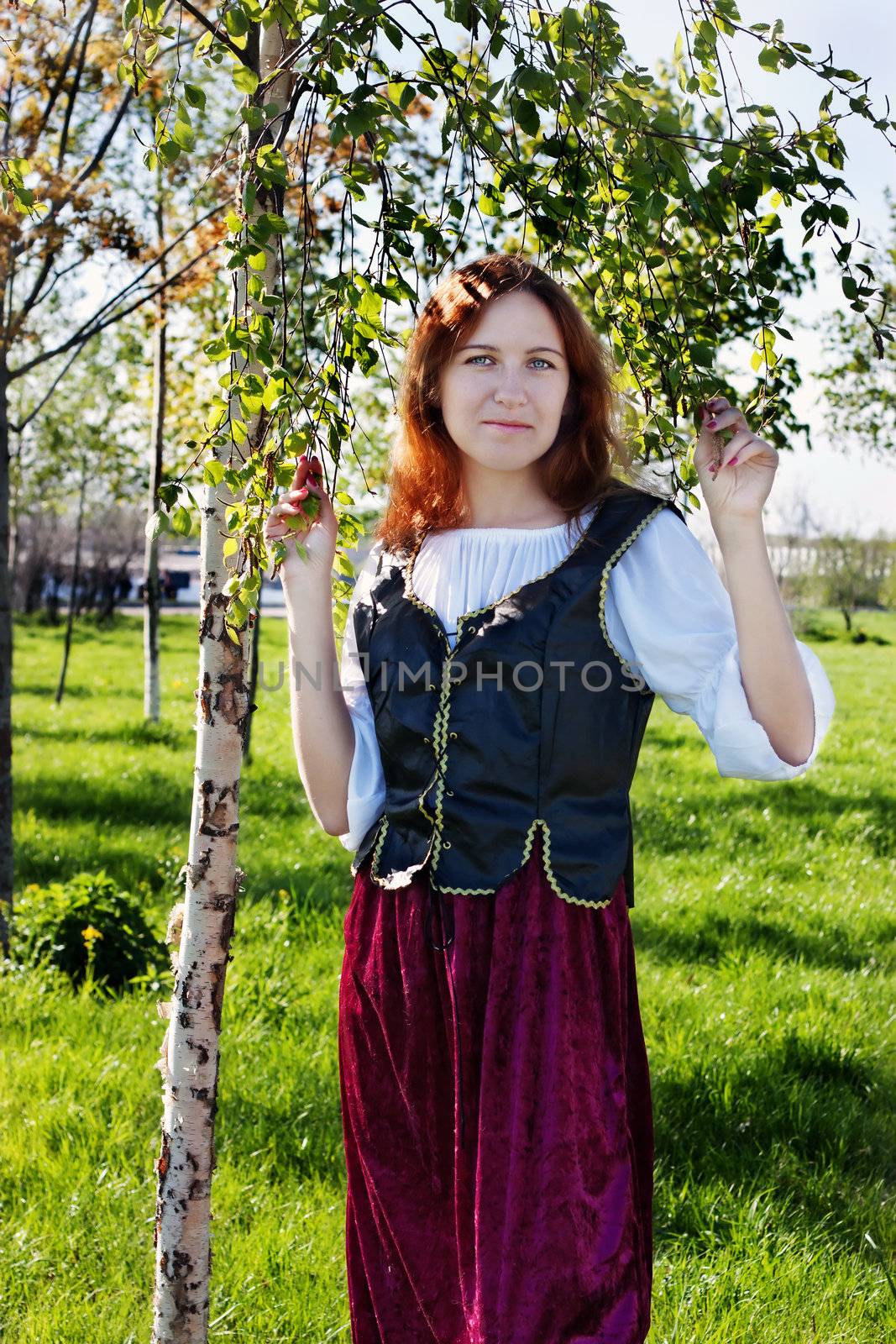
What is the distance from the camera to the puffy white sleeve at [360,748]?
6.33 ft

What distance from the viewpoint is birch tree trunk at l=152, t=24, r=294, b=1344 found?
1.90m

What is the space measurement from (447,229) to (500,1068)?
4.37 ft

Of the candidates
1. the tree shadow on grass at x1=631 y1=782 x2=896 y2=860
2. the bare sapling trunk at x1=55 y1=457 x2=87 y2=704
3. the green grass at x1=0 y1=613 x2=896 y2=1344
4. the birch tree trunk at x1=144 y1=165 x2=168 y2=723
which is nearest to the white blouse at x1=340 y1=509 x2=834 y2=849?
the green grass at x1=0 y1=613 x2=896 y2=1344

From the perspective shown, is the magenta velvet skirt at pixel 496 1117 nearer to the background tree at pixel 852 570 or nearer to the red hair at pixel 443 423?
the red hair at pixel 443 423

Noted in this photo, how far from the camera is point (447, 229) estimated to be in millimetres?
1986

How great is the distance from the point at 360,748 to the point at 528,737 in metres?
0.36

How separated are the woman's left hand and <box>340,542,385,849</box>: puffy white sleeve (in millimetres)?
652

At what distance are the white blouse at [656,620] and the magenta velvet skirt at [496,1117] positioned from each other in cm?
28

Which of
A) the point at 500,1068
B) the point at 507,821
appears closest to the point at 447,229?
the point at 507,821

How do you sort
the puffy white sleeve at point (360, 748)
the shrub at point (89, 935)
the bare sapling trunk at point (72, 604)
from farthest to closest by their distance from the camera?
A: 1. the bare sapling trunk at point (72, 604)
2. the shrub at point (89, 935)
3. the puffy white sleeve at point (360, 748)

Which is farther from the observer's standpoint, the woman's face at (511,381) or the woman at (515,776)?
the woman's face at (511,381)

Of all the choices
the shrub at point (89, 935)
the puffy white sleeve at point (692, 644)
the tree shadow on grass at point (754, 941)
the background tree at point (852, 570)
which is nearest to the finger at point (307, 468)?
the puffy white sleeve at point (692, 644)

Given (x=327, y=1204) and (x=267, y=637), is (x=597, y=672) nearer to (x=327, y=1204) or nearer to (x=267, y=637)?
(x=327, y=1204)

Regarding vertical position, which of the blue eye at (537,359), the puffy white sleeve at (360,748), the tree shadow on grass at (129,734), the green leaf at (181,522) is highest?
the blue eye at (537,359)
